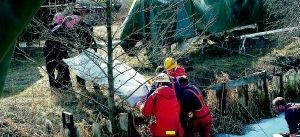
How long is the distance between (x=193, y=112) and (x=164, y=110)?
68cm

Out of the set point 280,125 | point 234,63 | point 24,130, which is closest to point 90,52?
point 24,130

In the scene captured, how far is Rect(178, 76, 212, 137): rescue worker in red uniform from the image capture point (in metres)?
7.37

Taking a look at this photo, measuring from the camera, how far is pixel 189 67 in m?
11.0

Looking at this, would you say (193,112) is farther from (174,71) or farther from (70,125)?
(70,125)

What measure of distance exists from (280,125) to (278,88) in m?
1.11

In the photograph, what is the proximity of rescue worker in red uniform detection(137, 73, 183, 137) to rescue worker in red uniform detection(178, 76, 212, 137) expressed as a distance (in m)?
0.37

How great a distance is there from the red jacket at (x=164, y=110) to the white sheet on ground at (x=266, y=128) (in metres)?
2.00

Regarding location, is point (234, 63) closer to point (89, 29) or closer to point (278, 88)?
point (278, 88)

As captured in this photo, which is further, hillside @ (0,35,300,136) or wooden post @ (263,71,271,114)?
wooden post @ (263,71,271,114)

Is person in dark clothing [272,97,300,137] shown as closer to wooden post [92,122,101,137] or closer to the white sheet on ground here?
the white sheet on ground

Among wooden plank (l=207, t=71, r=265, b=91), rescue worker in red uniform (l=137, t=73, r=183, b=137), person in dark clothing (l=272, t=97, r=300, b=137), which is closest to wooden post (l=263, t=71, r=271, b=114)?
wooden plank (l=207, t=71, r=265, b=91)

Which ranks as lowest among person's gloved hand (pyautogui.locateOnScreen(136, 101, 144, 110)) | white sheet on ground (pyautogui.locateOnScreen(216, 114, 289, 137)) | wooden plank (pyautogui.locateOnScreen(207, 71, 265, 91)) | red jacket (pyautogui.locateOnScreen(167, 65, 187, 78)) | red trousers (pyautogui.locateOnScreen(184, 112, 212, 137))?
white sheet on ground (pyautogui.locateOnScreen(216, 114, 289, 137))

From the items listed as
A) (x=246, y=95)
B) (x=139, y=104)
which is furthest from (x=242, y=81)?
(x=139, y=104)

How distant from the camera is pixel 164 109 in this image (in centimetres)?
700
